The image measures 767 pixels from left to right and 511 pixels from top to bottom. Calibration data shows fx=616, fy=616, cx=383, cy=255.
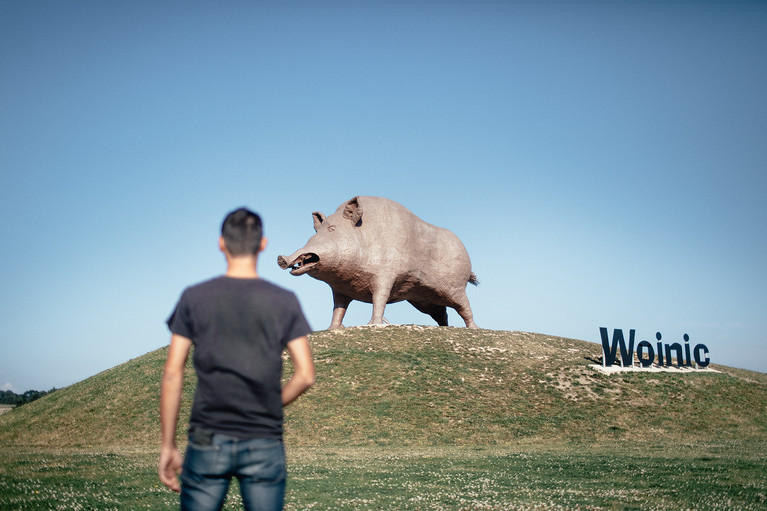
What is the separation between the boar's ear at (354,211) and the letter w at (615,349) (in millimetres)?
11155

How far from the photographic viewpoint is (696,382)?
84.9 ft

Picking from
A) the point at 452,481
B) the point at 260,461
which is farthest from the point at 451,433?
the point at 260,461

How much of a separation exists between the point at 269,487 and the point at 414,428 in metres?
15.8

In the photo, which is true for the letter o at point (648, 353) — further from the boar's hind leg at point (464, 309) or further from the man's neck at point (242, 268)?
the man's neck at point (242, 268)

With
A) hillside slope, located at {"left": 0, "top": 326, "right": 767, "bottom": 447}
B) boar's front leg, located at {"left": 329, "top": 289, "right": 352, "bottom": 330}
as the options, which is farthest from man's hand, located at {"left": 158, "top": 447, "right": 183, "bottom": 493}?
boar's front leg, located at {"left": 329, "top": 289, "right": 352, "bottom": 330}

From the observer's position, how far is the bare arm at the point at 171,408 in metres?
3.23

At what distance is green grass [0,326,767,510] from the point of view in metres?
9.27

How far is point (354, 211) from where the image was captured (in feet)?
82.0

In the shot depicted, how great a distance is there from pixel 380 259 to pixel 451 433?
8.61 m

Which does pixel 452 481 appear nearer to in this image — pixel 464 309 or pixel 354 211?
pixel 354 211

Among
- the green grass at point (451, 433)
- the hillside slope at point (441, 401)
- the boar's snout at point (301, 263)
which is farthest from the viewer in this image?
the boar's snout at point (301, 263)

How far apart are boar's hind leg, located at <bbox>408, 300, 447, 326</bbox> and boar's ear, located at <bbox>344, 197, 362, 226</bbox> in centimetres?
698

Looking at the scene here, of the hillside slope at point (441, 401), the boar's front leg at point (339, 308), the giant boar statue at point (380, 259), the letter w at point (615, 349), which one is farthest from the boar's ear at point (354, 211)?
the letter w at point (615, 349)

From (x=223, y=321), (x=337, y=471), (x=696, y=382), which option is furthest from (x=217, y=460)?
(x=696, y=382)
